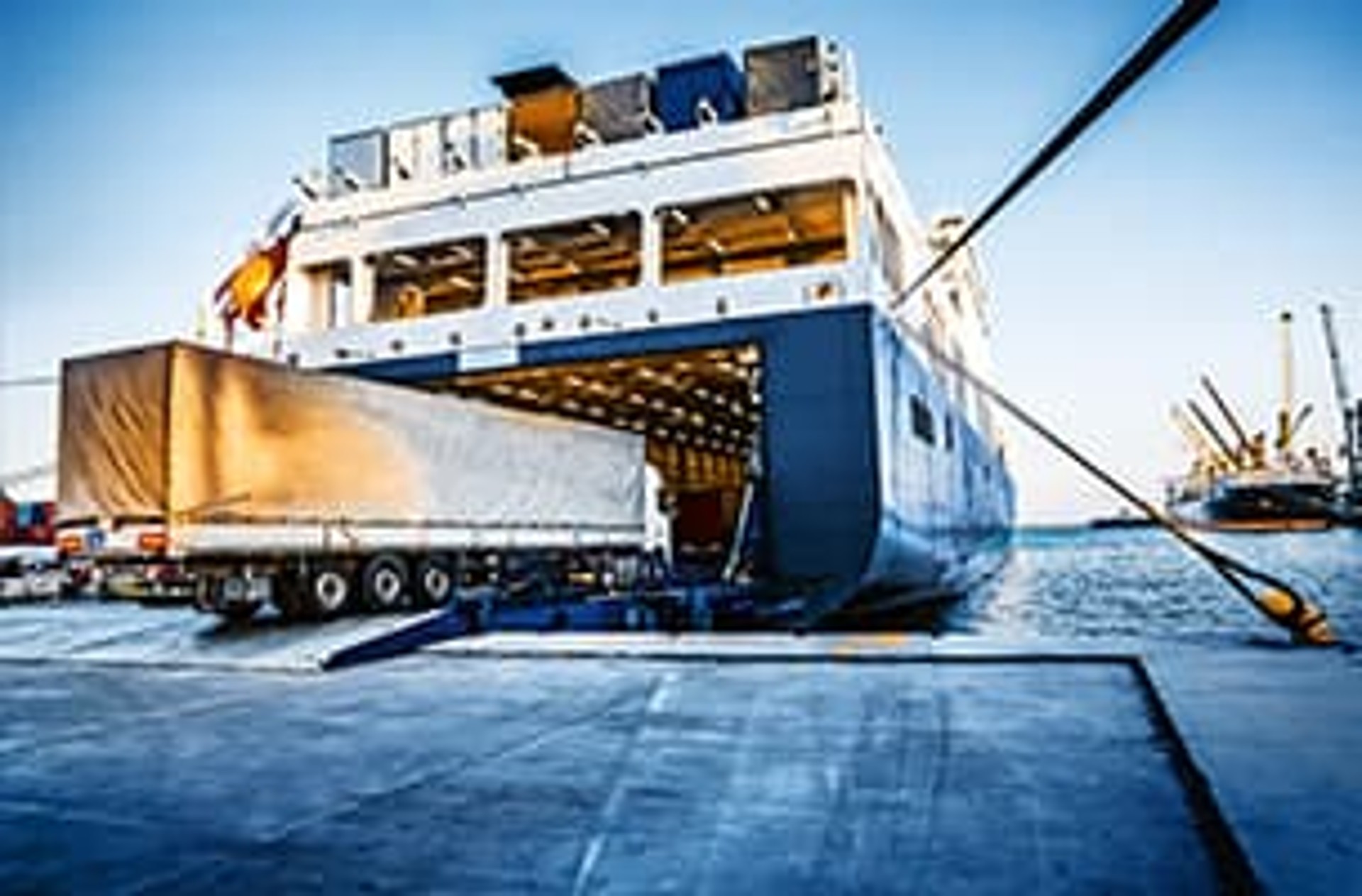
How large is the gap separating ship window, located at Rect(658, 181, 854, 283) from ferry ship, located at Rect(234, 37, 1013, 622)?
0.25ft

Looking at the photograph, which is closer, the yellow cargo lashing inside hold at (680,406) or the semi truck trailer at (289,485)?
the semi truck trailer at (289,485)

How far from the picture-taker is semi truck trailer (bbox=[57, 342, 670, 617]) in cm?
998

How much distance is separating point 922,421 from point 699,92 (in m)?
7.77

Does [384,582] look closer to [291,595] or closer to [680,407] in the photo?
[291,595]

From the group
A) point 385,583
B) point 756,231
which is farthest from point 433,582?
point 756,231

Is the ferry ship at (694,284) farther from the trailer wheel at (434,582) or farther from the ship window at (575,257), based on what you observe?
the trailer wheel at (434,582)

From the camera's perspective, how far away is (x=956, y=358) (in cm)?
2856

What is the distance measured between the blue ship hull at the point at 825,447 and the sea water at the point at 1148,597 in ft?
8.53

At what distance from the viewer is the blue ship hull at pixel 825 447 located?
14125 mm

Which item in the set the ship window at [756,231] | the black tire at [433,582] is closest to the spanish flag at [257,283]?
the ship window at [756,231]

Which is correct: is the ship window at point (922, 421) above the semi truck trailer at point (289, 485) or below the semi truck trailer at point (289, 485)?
above

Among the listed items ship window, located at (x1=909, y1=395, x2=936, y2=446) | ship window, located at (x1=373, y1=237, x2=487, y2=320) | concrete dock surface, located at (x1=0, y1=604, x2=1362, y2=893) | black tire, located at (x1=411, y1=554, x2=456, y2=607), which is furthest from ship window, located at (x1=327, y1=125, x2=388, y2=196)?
concrete dock surface, located at (x1=0, y1=604, x2=1362, y2=893)

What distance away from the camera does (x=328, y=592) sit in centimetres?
1108

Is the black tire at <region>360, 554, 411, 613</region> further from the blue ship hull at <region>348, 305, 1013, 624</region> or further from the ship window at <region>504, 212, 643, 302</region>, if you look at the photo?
the ship window at <region>504, 212, 643, 302</region>
